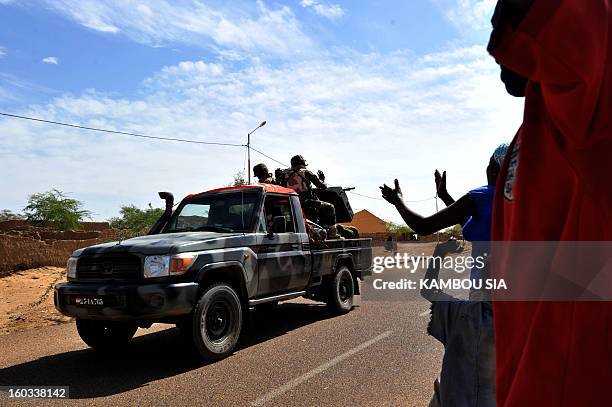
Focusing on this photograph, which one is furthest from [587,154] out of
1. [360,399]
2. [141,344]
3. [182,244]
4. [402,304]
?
[402,304]

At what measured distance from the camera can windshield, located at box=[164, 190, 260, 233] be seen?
6.82 metres

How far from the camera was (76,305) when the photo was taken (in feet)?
18.2

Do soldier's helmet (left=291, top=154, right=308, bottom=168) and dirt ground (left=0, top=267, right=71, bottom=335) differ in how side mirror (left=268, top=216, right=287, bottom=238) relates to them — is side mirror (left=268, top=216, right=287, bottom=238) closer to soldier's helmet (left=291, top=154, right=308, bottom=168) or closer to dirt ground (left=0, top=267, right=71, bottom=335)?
soldier's helmet (left=291, top=154, right=308, bottom=168)

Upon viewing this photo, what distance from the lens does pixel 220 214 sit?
7055mm

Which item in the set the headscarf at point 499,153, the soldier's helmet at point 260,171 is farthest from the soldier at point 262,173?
the headscarf at point 499,153

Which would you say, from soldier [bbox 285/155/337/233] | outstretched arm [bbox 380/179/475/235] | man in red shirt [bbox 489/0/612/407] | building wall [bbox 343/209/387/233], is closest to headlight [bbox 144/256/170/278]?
outstretched arm [bbox 380/179/475/235]

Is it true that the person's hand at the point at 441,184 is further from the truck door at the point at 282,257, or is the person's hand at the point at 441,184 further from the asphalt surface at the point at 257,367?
the truck door at the point at 282,257

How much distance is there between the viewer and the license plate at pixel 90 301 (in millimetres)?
5332

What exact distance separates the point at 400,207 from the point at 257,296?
4524 millimetres

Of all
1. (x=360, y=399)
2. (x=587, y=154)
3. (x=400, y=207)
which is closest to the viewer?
(x=587, y=154)

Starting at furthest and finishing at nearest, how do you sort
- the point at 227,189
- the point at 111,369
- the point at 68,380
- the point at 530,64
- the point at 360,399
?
1. the point at 227,189
2. the point at 111,369
3. the point at 68,380
4. the point at 360,399
5. the point at 530,64

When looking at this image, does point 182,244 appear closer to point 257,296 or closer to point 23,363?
point 257,296

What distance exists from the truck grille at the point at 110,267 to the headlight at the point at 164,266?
0.43ft

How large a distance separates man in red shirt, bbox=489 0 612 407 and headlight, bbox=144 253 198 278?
4637 millimetres
